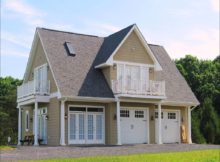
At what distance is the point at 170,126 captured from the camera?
34.4 m

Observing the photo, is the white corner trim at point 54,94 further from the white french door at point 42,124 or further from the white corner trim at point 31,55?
the white corner trim at point 31,55

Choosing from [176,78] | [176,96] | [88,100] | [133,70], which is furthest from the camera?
[176,78]

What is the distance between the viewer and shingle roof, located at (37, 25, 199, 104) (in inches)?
1172

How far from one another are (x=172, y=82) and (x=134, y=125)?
5.91 meters

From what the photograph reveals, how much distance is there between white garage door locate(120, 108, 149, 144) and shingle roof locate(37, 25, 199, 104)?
6.94ft

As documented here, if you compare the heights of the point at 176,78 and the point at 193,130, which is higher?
the point at 176,78

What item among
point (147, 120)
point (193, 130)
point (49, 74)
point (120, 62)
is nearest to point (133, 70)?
point (120, 62)

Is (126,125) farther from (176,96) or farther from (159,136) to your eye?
(176,96)

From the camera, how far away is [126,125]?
3148 centimetres

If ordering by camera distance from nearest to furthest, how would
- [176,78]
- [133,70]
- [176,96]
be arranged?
1. [133,70]
2. [176,96]
3. [176,78]

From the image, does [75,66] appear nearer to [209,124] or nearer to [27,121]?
[27,121]

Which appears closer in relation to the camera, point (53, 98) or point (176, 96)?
point (53, 98)

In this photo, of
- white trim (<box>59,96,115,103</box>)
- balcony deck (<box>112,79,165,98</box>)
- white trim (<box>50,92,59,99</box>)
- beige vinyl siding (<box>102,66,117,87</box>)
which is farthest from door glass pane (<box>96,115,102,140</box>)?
white trim (<box>50,92,59,99</box>)

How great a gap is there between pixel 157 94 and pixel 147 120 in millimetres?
2190
